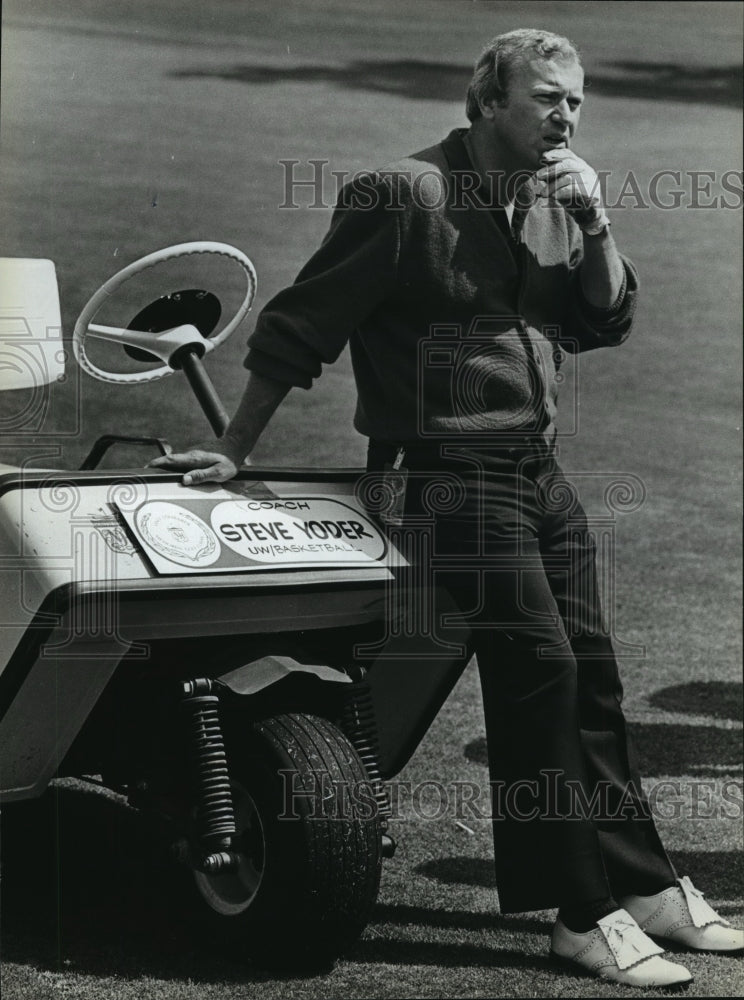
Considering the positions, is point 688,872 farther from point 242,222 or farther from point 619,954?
point 242,222

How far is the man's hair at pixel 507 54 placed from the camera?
2736 millimetres

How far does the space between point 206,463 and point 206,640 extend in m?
0.34

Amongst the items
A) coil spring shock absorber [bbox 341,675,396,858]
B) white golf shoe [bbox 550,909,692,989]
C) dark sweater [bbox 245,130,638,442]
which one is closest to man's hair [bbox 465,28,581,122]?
dark sweater [bbox 245,130,638,442]

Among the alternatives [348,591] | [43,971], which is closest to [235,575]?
[348,591]

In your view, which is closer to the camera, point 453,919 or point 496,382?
point 496,382

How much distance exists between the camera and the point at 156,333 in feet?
9.87

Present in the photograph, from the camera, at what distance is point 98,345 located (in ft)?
9.62

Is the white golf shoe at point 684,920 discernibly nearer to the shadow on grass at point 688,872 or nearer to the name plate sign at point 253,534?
the shadow on grass at point 688,872

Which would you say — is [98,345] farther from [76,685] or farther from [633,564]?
[633,564]

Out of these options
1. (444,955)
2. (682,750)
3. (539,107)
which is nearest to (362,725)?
(444,955)

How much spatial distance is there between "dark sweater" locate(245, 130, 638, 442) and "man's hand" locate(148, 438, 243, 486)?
0.54 feet

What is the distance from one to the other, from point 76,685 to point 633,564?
4202mm

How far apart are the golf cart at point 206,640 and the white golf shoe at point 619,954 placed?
39 centimetres

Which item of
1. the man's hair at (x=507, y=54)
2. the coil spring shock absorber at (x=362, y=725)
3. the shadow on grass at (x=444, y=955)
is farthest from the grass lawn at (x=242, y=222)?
the coil spring shock absorber at (x=362, y=725)
